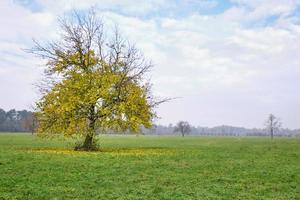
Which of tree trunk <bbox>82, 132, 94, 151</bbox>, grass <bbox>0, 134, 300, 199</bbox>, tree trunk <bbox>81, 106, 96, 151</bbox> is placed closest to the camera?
grass <bbox>0, 134, 300, 199</bbox>

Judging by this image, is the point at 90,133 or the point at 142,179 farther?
the point at 90,133

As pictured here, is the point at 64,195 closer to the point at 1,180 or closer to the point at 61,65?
the point at 1,180

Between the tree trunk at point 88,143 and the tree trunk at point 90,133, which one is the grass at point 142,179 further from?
the tree trunk at point 88,143

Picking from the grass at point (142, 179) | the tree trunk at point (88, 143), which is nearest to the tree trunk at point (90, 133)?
the tree trunk at point (88, 143)

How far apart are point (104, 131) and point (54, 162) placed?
13845 mm

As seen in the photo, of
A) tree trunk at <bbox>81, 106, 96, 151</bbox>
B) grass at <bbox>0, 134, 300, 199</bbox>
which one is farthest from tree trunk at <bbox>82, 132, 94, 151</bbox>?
grass at <bbox>0, 134, 300, 199</bbox>

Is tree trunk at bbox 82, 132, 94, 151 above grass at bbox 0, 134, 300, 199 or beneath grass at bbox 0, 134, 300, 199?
above

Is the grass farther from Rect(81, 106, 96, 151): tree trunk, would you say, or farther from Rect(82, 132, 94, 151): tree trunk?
Rect(82, 132, 94, 151): tree trunk

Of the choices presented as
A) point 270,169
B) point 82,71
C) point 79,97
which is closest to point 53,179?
point 270,169

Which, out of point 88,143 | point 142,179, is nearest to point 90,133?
point 88,143

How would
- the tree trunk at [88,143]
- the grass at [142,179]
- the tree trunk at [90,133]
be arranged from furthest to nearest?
the tree trunk at [88,143] → the tree trunk at [90,133] → the grass at [142,179]

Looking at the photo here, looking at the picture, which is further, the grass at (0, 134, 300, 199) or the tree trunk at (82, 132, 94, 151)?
the tree trunk at (82, 132, 94, 151)

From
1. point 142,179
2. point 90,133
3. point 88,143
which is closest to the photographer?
point 142,179

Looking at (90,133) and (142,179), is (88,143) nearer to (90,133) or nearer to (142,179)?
(90,133)
